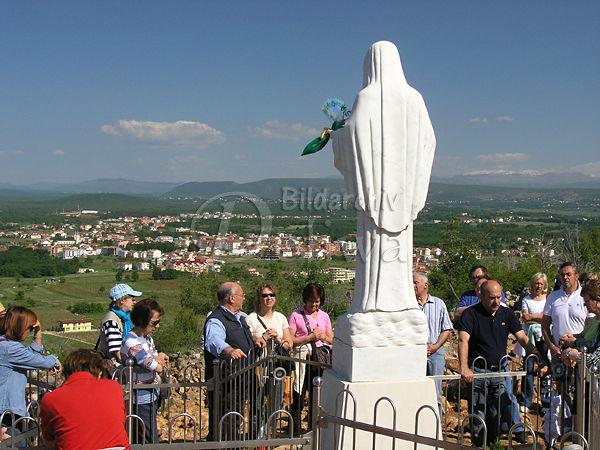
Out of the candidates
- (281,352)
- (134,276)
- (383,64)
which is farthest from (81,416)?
(134,276)

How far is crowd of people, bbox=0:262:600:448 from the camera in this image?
3.91m

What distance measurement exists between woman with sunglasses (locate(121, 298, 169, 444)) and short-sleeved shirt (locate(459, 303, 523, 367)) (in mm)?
2713

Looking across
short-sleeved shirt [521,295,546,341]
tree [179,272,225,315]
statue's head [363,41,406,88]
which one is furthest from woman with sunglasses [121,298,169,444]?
tree [179,272,225,315]

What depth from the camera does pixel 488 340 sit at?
4844 mm

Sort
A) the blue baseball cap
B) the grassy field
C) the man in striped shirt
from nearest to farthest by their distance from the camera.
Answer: the blue baseball cap
the man in striped shirt
the grassy field

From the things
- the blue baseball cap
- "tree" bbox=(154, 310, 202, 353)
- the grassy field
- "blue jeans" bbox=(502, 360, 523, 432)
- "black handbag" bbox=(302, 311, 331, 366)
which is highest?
the blue baseball cap

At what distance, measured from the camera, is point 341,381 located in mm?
3930

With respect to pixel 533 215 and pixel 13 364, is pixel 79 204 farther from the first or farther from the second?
pixel 13 364

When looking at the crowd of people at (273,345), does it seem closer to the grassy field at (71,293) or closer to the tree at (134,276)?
the grassy field at (71,293)

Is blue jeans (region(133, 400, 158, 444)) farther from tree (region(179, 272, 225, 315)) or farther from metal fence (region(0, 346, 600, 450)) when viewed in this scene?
tree (region(179, 272, 225, 315))

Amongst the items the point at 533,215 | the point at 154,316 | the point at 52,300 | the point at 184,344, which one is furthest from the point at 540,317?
the point at 533,215

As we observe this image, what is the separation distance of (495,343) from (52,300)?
132 feet

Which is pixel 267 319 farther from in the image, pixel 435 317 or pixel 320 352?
pixel 435 317

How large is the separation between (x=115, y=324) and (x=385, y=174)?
2.77m
